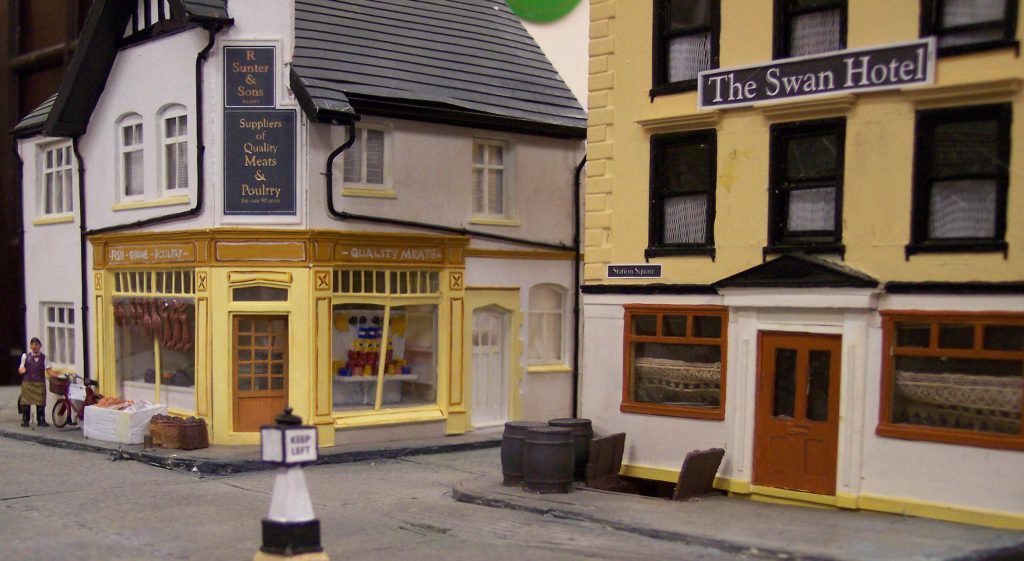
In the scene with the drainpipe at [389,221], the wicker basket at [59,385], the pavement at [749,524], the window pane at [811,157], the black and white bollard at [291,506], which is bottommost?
the pavement at [749,524]

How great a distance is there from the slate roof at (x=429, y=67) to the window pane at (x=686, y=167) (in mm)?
5290

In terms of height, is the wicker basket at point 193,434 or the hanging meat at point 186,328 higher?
the hanging meat at point 186,328

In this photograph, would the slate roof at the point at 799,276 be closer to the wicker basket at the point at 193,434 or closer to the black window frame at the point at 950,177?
the black window frame at the point at 950,177

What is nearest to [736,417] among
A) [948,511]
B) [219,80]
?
[948,511]

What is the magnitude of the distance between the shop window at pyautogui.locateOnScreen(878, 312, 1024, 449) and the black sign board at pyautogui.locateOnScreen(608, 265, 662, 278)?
322 centimetres

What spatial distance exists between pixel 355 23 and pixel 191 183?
4.22m

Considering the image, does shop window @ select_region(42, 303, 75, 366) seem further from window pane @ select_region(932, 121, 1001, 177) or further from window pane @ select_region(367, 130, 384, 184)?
window pane @ select_region(932, 121, 1001, 177)

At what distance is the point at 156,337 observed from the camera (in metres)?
18.1

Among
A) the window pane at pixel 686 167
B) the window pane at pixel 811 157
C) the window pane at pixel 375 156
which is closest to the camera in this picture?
the window pane at pixel 811 157

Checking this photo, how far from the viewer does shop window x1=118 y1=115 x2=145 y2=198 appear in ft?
60.7

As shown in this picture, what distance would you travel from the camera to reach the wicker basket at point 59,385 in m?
18.8

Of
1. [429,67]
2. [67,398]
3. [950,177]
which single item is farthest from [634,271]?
[67,398]

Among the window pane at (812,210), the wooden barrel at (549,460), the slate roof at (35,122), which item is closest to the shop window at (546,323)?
the wooden barrel at (549,460)

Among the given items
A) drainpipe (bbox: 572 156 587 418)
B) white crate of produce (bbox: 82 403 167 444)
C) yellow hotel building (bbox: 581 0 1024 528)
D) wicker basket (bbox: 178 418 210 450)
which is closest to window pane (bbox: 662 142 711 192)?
yellow hotel building (bbox: 581 0 1024 528)
